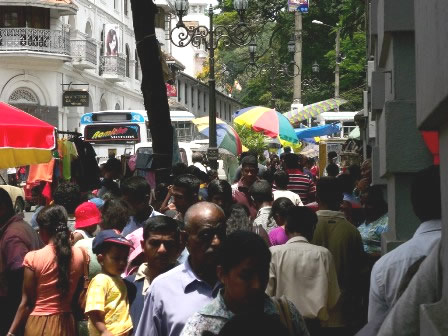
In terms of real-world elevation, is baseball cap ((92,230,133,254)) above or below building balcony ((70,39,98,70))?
below

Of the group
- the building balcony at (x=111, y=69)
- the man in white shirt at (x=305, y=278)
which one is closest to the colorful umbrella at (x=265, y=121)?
the man in white shirt at (x=305, y=278)

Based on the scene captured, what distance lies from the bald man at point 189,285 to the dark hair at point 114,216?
307 cm

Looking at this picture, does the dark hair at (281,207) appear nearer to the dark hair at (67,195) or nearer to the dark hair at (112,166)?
the dark hair at (67,195)

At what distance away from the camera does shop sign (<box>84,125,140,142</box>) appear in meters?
32.8

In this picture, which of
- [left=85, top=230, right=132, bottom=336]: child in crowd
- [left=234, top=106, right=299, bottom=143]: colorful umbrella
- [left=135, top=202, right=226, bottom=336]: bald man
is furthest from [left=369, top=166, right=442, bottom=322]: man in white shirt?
[left=234, top=106, right=299, bottom=143]: colorful umbrella

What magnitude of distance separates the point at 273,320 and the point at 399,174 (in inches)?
142

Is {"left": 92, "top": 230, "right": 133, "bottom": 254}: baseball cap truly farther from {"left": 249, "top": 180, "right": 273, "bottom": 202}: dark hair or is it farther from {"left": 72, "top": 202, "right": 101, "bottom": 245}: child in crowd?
{"left": 249, "top": 180, "right": 273, "bottom": 202}: dark hair

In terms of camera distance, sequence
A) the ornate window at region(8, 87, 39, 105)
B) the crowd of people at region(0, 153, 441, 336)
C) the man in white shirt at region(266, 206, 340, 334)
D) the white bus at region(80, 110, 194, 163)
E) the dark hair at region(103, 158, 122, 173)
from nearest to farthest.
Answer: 1. the crowd of people at region(0, 153, 441, 336)
2. the man in white shirt at region(266, 206, 340, 334)
3. the dark hair at region(103, 158, 122, 173)
4. the white bus at region(80, 110, 194, 163)
5. the ornate window at region(8, 87, 39, 105)

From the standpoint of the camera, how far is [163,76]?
12.8m

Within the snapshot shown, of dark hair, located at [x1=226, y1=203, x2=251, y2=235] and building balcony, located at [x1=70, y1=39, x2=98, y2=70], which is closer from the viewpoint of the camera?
dark hair, located at [x1=226, y1=203, x2=251, y2=235]

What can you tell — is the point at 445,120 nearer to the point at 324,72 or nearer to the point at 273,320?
the point at 273,320

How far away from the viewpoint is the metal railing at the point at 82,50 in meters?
47.5

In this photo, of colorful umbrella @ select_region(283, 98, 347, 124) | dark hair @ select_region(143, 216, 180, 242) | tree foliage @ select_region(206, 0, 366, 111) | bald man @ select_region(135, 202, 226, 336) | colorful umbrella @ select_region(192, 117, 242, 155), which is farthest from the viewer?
tree foliage @ select_region(206, 0, 366, 111)

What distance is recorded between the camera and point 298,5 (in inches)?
1508
